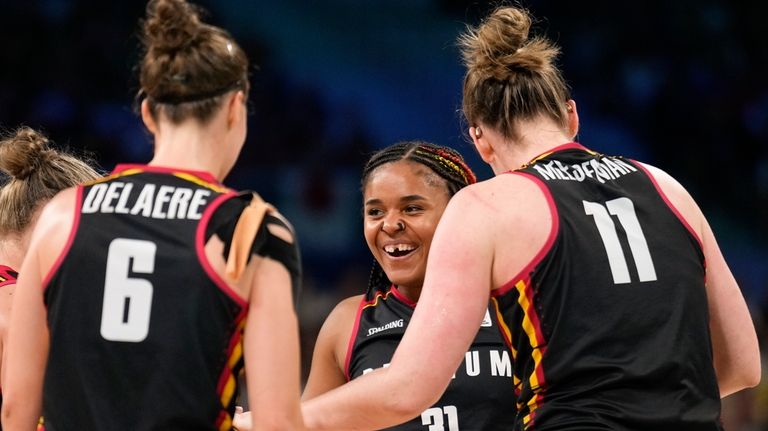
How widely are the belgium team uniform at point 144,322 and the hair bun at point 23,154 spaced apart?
1.19 metres

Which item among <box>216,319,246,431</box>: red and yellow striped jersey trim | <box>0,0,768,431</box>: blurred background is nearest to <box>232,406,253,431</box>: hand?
<box>216,319,246,431</box>: red and yellow striped jersey trim

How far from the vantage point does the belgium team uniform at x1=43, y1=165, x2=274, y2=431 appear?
2367 millimetres

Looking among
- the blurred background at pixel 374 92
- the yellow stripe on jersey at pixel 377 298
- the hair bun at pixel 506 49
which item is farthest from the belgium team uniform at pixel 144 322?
the blurred background at pixel 374 92

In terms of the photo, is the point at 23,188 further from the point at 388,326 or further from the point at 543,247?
the point at 543,247

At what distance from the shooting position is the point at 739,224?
31.1 ft

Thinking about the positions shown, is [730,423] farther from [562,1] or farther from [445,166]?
[445,166]

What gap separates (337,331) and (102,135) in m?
5.37

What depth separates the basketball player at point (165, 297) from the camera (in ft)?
7.78

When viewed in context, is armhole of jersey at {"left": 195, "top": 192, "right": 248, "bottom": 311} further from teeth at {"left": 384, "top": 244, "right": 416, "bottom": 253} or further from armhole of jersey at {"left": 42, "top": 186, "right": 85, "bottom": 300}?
teeth at {"left": 384, "top": 244, "right": 416, "bottom": 253}

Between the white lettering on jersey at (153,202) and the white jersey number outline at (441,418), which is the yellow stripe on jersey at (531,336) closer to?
the white jersey number outline at (441,418)

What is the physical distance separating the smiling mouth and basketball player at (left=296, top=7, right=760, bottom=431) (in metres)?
0.84

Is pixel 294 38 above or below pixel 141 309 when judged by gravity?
above

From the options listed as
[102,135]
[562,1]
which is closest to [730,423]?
[562,1]

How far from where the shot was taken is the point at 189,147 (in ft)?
8.21
